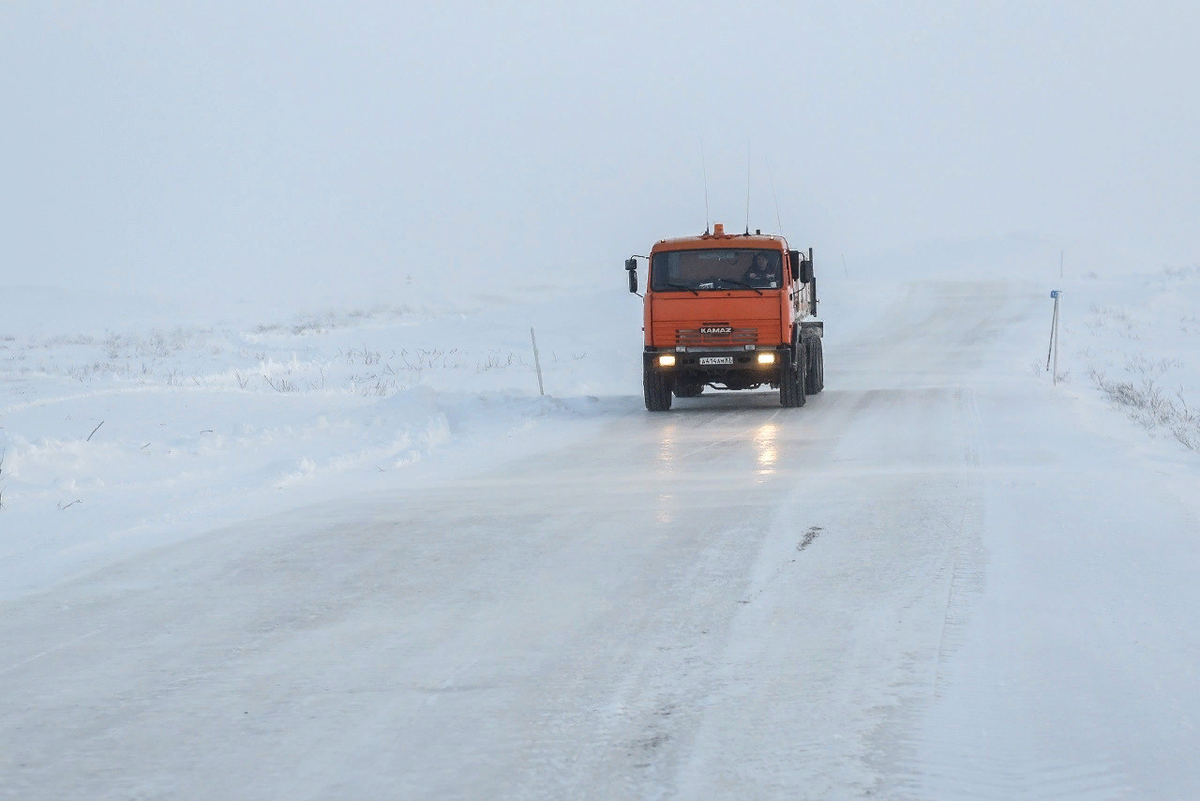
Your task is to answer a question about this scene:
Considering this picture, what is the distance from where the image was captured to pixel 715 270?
1744 cm

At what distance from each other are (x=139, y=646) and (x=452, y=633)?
54.5 inches

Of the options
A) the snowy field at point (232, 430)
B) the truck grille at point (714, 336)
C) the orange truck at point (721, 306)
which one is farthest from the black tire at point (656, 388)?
the snowy field at point (232, 430)

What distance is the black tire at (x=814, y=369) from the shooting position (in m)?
19.4

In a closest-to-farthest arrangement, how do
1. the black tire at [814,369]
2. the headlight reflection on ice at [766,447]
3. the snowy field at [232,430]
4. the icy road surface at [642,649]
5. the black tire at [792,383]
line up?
the icy road surface at [642,649], the snowy field at [232,430], the headlight reflection on ice at [766,447], the black tire at [792,383], the black tire at [814,369]

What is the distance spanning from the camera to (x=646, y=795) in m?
3.76

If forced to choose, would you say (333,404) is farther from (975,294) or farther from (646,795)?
(975,294)

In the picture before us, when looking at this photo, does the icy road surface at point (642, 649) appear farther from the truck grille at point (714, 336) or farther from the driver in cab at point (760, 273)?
the driver in cab at point (760, 273)

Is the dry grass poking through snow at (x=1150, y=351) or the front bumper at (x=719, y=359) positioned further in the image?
the dry grass poking through snow at (x=1150, y=351)

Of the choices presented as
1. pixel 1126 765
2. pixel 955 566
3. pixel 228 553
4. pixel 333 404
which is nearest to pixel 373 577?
pixel 228 553

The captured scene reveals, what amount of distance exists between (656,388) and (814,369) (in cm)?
313

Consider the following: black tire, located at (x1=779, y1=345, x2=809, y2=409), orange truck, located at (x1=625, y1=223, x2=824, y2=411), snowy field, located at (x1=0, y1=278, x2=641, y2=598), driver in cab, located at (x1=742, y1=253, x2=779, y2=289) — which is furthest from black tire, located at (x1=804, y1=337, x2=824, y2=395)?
snowy field, located at (x1=0, y1=278, x2=641, y2=598)

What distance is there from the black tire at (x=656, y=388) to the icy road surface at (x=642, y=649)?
24.1 ft

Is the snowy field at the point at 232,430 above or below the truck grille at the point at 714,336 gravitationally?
below

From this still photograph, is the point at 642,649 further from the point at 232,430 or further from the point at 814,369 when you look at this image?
the point at 814,369
